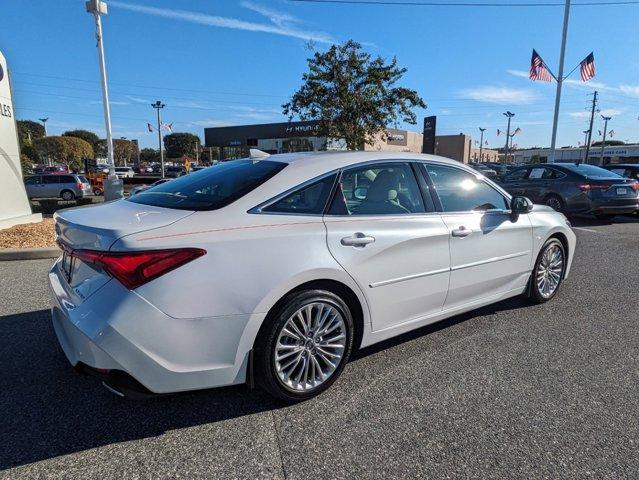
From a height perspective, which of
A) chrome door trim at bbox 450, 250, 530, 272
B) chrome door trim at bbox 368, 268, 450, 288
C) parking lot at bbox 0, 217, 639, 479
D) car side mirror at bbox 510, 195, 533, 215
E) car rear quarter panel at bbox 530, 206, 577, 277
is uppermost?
car side mirror at bbox 510, 195, 533, 215

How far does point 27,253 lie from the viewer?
6.64 metres

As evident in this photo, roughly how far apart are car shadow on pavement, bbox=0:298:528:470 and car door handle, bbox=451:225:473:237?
1.25 metres

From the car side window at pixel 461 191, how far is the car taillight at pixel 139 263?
220 centimetres

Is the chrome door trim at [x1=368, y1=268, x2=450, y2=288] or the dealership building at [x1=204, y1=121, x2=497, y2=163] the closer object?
the chrome door trim at [x1=368, y1=268, x2=450, y2=288]

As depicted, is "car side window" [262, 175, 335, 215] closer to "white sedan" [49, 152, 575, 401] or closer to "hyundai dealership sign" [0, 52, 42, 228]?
"white sedan" [49, 152, 575, 401]

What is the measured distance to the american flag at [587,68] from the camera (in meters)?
21.1

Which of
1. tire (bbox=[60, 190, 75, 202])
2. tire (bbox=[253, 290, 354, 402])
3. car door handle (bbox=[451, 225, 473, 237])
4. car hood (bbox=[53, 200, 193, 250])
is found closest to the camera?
car hood (bbox=[53, 200, 193, 250])

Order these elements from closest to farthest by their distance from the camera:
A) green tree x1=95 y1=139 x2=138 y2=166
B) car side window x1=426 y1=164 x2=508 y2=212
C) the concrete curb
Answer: car side window x1=426 y1=164 x2=508 y2=212, the concrete curb, green tree x1=95 y1=139 x2=138 y2=166

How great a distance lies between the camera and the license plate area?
2.63m

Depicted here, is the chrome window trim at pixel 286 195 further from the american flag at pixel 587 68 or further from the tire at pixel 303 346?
the american flag at pixel 587 68

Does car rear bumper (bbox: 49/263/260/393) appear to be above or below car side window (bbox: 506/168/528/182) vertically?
below

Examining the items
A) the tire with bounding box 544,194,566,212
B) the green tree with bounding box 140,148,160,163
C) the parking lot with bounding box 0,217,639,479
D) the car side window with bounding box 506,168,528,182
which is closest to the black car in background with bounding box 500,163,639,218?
the tire with bounding box 544,194,566,212

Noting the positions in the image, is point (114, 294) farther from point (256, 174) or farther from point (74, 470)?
point (256, 174)

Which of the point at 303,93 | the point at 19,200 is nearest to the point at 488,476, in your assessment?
the point at 19,200
